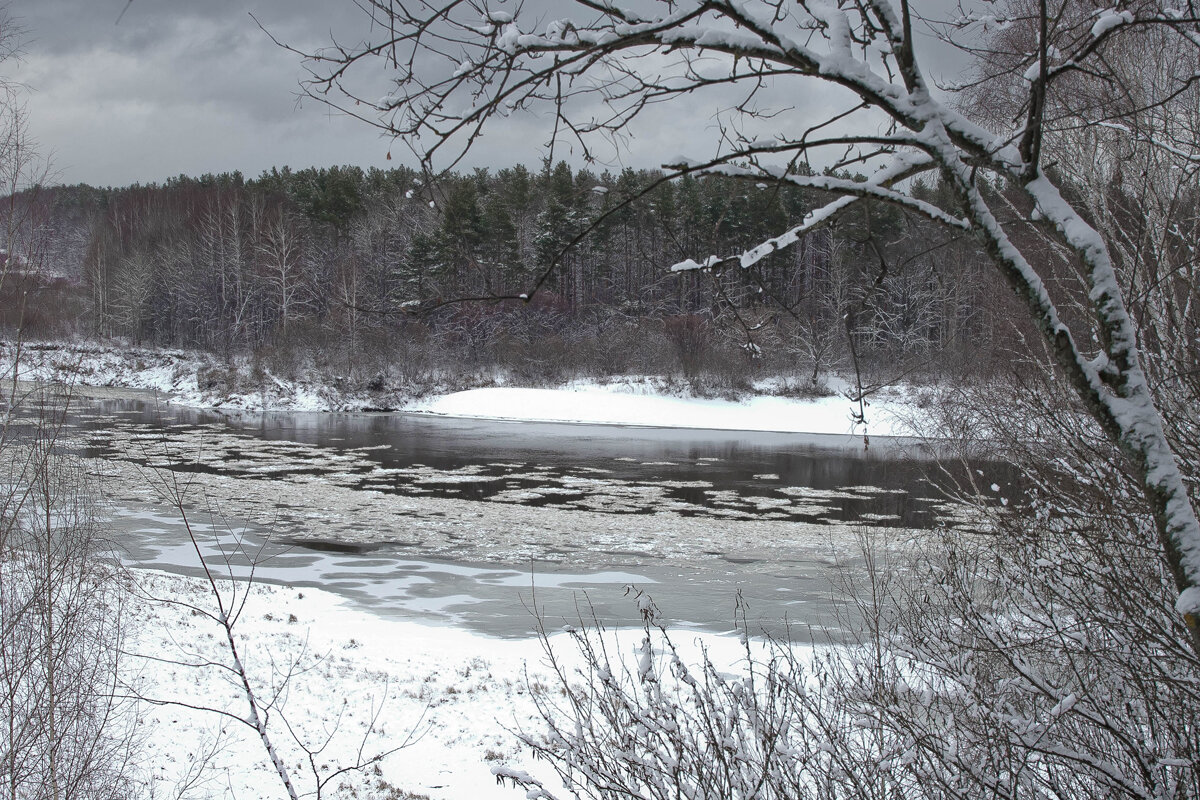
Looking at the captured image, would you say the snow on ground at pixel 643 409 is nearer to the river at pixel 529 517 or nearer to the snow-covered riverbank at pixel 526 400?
the snow-covered riverbank at pixel 526 400

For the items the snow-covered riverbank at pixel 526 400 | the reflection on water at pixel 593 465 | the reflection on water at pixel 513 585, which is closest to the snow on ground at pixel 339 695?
the reflection on water at pixel 513 585

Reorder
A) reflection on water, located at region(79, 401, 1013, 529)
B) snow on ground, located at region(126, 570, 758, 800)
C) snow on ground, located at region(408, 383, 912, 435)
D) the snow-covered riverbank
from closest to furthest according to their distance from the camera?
snow on ground, located at region(126, 570, 758, 800) → reflection on water, located at region(79, 401, 1013, 529) → snow on ground, located at region(408, 383, 912, 435) → the snow-covered riverbank

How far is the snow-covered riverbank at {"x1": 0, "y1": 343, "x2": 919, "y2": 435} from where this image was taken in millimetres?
38875

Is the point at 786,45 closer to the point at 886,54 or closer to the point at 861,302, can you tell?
the point at 886,54

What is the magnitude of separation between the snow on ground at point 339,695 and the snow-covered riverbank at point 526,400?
2829cm

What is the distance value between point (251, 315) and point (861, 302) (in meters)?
62.1

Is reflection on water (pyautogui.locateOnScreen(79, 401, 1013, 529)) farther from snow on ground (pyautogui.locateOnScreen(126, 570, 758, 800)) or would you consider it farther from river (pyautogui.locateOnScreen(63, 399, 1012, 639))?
snow on ground (pyautogui.locateOnScreen(126, 570, 758, 800))

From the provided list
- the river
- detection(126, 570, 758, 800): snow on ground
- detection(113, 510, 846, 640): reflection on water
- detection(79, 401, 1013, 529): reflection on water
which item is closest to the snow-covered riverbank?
detection(79, 401, 1013, 529): reflection on water

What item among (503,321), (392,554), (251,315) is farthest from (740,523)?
(251,315)

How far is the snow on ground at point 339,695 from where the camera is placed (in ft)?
22.3

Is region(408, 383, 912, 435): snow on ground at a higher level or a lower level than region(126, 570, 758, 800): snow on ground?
higher

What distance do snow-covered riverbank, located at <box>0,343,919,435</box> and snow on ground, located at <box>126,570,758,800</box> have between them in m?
28.3

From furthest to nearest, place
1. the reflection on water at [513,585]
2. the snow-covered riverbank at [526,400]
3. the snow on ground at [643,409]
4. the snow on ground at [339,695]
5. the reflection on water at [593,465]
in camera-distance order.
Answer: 1. the snow-covered riverbank at [526,400]
2. the snow on ground at [643,409]
3. the reflection on water at [593,465]
4. the reflection on water at [513,585]
5. the snow on ground at [339,695]

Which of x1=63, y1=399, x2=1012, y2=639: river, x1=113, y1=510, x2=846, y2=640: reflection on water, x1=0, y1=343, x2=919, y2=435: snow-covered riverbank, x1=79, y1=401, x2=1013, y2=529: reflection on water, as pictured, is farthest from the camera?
x1=0, y1=343, x2=919, y2=435: snow-covered riverbank
